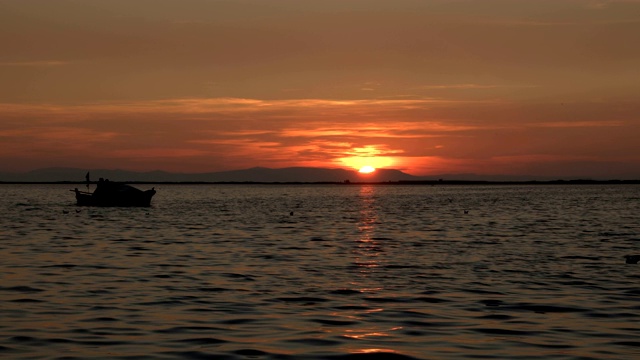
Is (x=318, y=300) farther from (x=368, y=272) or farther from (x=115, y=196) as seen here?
(x=115, y=196)

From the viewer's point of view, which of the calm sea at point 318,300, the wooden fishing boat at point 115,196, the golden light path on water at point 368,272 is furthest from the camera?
the wooden fishing boat at point 115,196

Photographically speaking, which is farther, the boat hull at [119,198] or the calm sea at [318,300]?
the boat hull at [119,198]

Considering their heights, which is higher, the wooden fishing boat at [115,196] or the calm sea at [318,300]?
the wooden fishing boat at [115,196]

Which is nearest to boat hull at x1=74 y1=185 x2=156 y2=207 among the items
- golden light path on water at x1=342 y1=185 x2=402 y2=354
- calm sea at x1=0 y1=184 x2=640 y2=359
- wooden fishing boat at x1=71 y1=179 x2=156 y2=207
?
wooden fishing boat at x1=71 y1=179 x2=156 y2=207

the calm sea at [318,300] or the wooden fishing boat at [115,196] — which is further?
the wooden fishing boat at [115,196]

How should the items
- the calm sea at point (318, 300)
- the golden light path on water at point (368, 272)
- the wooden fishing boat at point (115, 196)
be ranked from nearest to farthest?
the calm sea at point (318, 300), the golden light path on water at point (368, 272), the wooden fishing boat at point (115, 196)

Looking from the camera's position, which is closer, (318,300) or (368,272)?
(318,300)

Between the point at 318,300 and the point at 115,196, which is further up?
the point at 115,196

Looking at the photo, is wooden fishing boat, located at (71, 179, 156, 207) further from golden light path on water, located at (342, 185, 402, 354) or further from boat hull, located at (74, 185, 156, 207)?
golden light path on water, located at (342, 185, 402, 354)

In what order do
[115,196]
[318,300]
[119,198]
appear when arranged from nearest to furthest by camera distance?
[318,300] → [115,196] → [119,198]

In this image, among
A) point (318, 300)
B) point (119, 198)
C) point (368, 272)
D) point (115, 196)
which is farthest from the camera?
point (119, 198)

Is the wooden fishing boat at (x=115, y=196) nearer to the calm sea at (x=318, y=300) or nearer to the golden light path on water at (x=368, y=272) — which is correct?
the golden light path on water at (x=368, y=272)

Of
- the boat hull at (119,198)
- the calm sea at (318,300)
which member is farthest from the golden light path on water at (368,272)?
the boat hull at (119,198)

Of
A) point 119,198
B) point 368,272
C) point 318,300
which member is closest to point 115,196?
point 119,198
